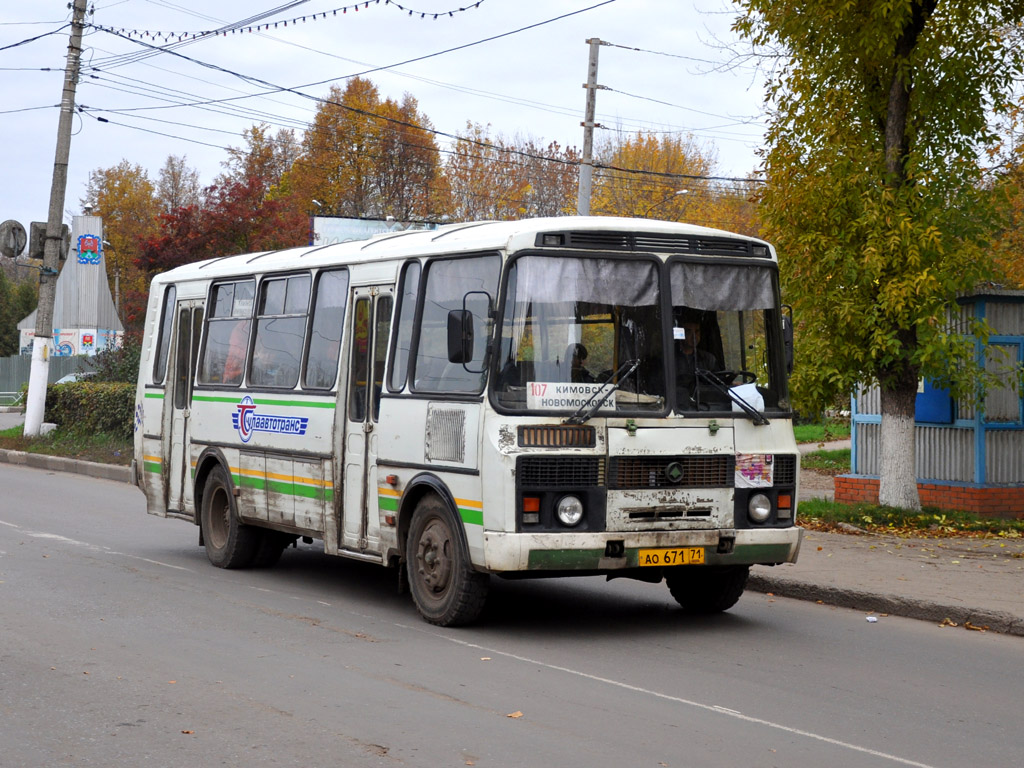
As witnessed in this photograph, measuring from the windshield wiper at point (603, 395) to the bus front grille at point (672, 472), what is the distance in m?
0.36

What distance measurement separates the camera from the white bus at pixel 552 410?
8.66 meters

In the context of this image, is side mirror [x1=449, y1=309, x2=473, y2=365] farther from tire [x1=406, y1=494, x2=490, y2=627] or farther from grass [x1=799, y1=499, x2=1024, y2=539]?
grass [x1=799, y1=499, x2=1024, y2=539]

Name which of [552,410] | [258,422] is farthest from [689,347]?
[258,422]

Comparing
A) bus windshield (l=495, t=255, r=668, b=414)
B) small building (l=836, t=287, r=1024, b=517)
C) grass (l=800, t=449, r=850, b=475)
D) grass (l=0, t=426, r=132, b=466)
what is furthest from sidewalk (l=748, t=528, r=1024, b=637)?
grass (l=0, t=426, r=132, b=466)

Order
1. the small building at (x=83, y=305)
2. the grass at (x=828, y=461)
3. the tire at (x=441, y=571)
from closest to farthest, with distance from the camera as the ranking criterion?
1. the tire at (x=441, y=571)
2. the grass at (x=828, y=461)
3. the small building at (x=83, y=305)

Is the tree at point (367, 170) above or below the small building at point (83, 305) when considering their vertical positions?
above

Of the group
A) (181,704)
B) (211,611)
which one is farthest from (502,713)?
(211,611)

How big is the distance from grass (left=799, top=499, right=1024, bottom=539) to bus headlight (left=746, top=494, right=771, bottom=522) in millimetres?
5537

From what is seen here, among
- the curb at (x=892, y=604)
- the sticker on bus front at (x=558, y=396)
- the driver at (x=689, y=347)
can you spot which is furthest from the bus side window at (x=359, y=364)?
the curb at (x=892, y=604)

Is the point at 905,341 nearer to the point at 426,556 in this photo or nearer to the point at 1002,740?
the point at 426,556

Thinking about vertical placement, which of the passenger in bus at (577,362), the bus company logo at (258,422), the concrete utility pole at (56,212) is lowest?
the bus company logo at (258,422)

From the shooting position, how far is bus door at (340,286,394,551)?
10117 mm

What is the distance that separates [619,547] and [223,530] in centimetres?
517

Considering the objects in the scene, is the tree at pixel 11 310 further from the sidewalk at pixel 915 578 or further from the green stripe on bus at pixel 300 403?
the sidewalk at pixel 915 578
